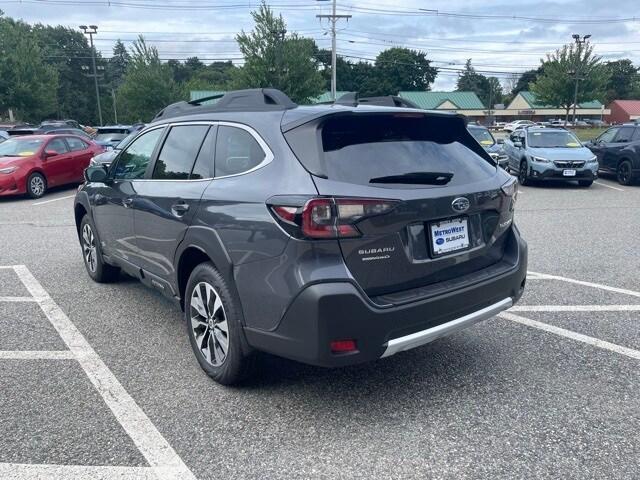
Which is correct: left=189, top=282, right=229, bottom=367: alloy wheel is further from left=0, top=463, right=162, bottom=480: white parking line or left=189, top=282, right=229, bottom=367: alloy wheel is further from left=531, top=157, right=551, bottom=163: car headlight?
left=531, top=157, right=551, bottom=163: car headlight

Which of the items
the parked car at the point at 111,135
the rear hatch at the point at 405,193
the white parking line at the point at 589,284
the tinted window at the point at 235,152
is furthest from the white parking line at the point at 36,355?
the parked car at the point at 111,135

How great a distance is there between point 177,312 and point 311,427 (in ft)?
7.48

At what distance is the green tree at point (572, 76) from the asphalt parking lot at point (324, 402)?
155 ft

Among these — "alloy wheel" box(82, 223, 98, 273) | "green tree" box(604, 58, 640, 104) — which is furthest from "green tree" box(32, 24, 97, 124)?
"green tree" box(604, 58, 640, 104)

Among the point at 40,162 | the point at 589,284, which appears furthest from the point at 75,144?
the point at 589,284

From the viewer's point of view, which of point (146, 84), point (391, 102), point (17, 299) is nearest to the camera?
point (391, 102)

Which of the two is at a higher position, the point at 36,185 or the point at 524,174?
the point at 36,185

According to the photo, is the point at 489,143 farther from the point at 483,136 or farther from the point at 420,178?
the point at 420,178

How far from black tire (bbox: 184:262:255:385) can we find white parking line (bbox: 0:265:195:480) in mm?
523

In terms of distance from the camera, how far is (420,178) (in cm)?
312

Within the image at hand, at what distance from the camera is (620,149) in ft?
49.2

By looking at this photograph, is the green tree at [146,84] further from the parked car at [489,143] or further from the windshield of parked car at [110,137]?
the parked car at [489,143]

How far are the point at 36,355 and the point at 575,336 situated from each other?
406 cm

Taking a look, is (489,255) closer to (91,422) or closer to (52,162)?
(91,422)
